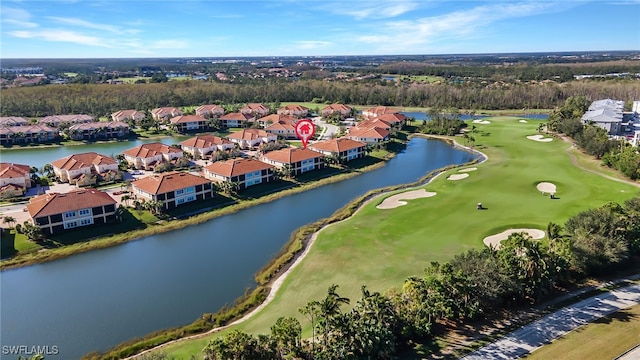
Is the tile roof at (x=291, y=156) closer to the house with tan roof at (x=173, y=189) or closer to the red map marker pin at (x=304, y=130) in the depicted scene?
the house with tan roof at (x=173, y=189)

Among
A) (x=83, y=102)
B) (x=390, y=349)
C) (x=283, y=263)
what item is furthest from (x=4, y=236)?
(x=83, y=102)

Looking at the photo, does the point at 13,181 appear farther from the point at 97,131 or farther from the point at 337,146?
the point at 337,146

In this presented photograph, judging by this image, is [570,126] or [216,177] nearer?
[216,177]

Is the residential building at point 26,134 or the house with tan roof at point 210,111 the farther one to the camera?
the house with tan roof at point 210,111

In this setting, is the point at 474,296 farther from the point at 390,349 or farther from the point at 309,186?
the point at 309,186

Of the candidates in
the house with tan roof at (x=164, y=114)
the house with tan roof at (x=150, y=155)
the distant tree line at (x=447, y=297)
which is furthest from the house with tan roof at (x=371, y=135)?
the house with tan roof at (x=164, y=114)

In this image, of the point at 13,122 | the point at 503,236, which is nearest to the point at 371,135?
the point at 503,236
